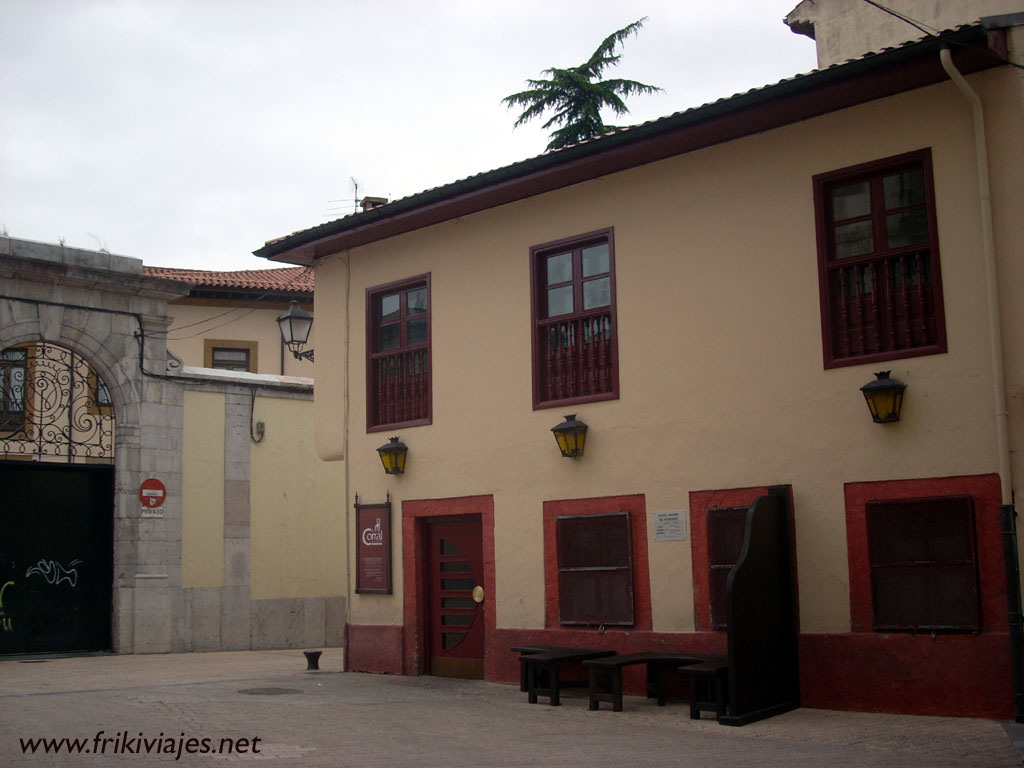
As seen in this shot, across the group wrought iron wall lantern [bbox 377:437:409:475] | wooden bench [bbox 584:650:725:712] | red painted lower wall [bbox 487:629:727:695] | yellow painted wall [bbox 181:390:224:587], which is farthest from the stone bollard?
wooden bench [bbox 584:650:725:712]

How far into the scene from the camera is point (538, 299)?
13.1 metres

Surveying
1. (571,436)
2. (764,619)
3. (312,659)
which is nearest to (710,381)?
(571,436)

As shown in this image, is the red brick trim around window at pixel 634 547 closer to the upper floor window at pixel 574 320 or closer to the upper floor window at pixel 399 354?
the upper floor window at pixel 574 320

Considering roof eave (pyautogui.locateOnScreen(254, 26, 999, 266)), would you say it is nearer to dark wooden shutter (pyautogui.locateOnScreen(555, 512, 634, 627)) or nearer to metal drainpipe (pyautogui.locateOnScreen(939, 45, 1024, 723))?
metal drainpipe (pyautogui.locateOnScreen(939, 45, 1024, 723))

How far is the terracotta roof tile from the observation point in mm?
29844

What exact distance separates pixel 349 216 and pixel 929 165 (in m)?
6.90

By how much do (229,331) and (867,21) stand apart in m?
18.3

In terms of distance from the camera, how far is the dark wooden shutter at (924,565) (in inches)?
378

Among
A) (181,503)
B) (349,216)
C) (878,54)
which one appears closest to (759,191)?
(878,54)

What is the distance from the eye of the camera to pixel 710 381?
448 inches

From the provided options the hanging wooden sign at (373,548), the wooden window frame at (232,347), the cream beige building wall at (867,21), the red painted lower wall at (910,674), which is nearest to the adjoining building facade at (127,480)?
the hanging wooden sign at (373,548)

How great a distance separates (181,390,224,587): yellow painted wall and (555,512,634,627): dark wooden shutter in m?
7.83

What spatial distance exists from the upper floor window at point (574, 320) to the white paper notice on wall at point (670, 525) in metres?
1.33

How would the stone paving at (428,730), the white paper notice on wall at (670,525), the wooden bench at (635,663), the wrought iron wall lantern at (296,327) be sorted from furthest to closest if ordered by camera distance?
the wrought iron wall lantern at (296,327) → the white paper notice on wall at (670,525) → the wooden bench at (635,663) → the stone paving at (428,730)
